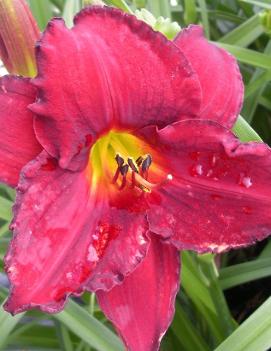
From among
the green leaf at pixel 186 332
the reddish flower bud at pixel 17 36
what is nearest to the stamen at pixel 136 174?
the reddish flower bud at pixel 17 36

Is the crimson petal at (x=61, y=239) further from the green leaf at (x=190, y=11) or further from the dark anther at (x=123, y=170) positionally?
the green leaf at (x=190, y=11)

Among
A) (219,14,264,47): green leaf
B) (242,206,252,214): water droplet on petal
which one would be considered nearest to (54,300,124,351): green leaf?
(242,206,252,214): water droplet on petal

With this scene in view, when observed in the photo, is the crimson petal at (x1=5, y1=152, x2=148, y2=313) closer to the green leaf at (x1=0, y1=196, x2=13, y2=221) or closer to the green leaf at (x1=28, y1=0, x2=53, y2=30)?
the green leaf at (x1=0, y1=196, x2=13, y2=221)

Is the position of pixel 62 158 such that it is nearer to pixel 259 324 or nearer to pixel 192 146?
pixel 192 146

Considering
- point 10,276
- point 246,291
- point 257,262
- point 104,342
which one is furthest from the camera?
point 246,291

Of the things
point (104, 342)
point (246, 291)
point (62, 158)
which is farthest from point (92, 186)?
point (246, 291)

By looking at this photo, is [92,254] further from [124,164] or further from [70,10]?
[70,10]

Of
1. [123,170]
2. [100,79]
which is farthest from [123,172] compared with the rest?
[100,79]
